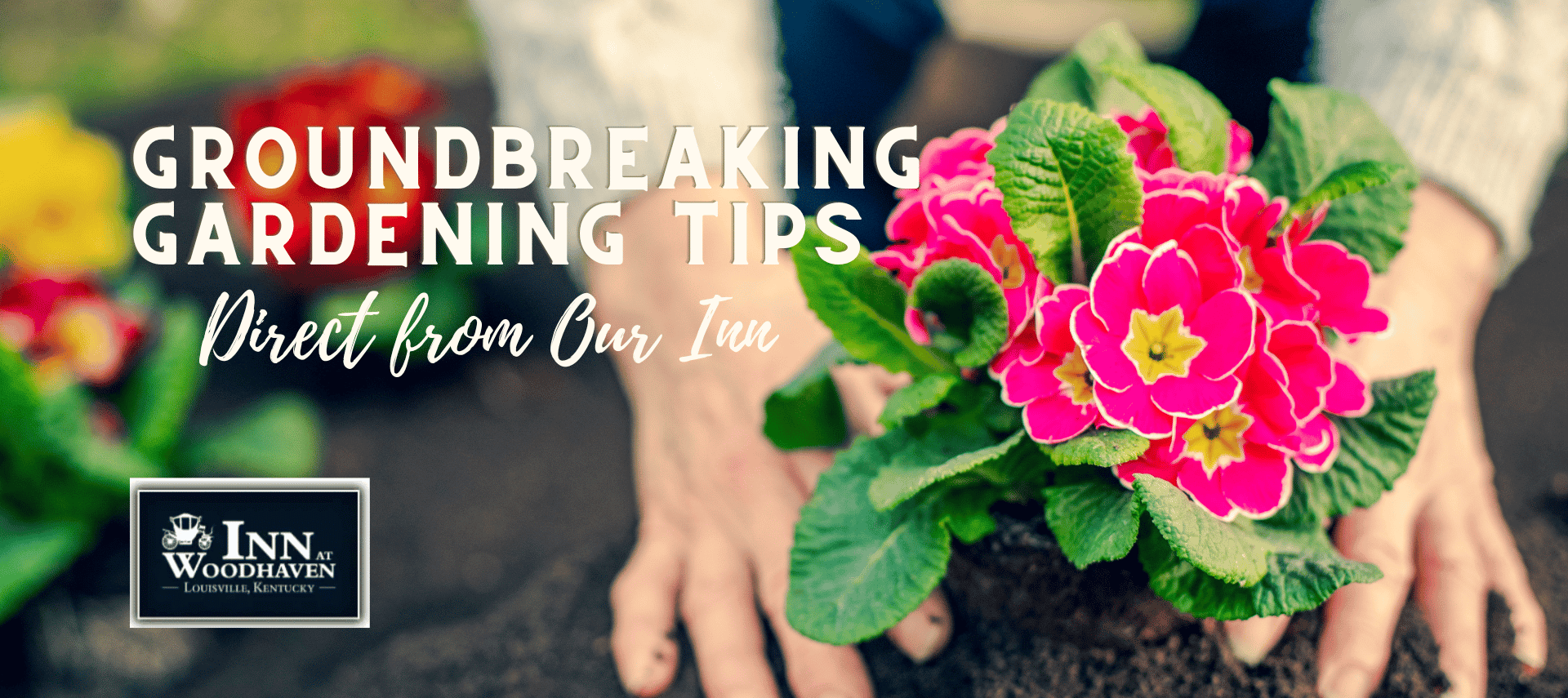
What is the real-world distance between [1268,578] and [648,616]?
576 millimetres

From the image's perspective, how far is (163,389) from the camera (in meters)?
1.33

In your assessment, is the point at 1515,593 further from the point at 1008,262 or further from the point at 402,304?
the point at 402,304

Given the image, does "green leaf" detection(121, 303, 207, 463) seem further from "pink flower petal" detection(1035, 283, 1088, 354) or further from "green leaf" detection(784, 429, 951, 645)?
"pink flower petal" detection(1035, 283, 1088, 354)

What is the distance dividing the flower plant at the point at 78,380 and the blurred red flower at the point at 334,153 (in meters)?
0.19

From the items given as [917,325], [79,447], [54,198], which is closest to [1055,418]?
[917,325]

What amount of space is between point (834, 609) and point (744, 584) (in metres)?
0.30

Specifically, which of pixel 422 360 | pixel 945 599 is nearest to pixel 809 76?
pixel 422 360

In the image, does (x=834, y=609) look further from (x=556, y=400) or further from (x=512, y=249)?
(x=512, y=249)

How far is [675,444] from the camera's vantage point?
44.3 inches

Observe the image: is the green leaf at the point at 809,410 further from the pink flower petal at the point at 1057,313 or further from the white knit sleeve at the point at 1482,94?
the white knit sleeve at the point at 1482,94

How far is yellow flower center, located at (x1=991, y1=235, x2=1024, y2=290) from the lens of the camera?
68 centimetres

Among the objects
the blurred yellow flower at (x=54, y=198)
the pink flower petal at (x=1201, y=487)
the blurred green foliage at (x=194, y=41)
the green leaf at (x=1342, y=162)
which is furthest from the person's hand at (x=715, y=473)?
the blurred green foliage at (x=194, y=41)

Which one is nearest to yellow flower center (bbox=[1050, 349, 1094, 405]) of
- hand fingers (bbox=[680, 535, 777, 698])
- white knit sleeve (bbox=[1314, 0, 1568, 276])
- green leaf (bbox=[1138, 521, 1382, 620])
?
green leaf (bbox=[1138, 521, 1382, 620])

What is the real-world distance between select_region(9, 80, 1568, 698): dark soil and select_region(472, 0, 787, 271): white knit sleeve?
53 centimetres
